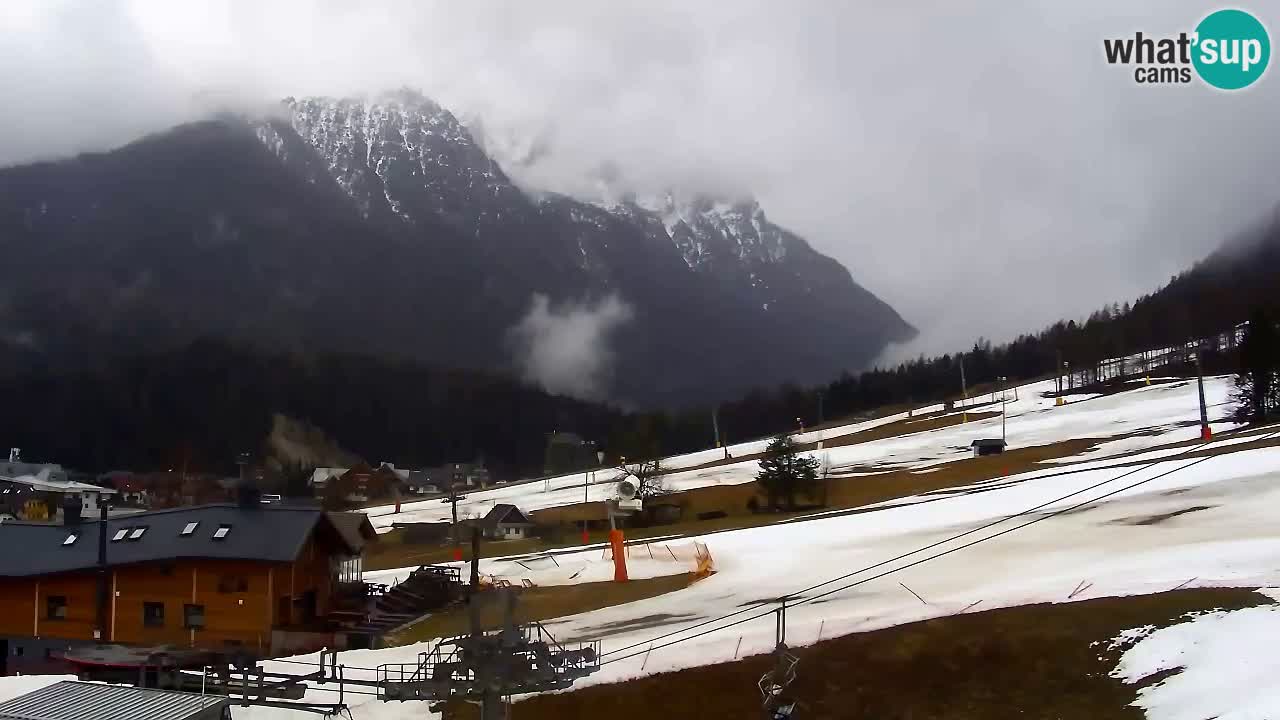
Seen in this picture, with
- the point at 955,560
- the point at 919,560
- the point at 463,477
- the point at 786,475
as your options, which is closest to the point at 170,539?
the point at 919,560

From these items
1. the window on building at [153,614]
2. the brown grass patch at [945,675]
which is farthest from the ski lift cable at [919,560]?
the window on building at [153,614]

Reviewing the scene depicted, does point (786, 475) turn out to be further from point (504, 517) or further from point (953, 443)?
point (953, 443)

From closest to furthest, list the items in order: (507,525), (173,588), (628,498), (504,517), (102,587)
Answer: (102,587) → (173,588) → (507,525) → (504,517) → (628,498)

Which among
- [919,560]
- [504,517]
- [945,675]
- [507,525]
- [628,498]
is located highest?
[919,560]

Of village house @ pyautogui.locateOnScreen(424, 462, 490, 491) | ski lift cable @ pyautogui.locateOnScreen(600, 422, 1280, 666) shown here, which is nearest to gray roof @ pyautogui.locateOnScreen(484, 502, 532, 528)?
ski lift cable @ pyautogui.locateOnScreen(600, 422, 1280, 666)

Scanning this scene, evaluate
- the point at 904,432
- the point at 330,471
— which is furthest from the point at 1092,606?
Answer: the point at 330,471

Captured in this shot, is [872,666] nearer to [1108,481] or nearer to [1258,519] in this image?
[1258,519]

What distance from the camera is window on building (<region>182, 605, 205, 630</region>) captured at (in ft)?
129

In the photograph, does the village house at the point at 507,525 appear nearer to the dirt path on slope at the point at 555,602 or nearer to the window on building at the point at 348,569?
the window on building at the point at 348,569

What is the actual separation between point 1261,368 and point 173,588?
93181 millimetres

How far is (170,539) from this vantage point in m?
40.5

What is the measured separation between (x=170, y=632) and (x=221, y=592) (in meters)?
2.87

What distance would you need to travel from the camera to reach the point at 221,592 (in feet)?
129

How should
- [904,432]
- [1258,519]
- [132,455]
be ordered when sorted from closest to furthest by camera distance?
1. [1258,519]
2. [904,432]
3. [132,455]
